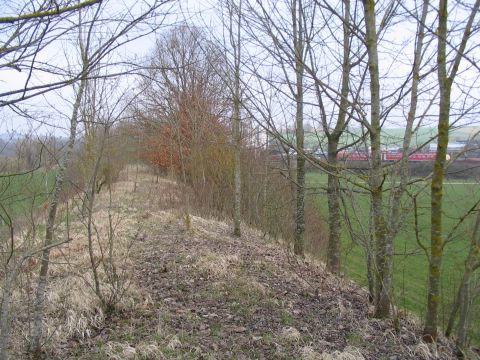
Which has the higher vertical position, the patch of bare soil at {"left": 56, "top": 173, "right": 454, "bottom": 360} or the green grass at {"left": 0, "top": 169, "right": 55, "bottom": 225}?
the green grass at {"left": 0, "top": 169, "right": 55, "bottom": 225}

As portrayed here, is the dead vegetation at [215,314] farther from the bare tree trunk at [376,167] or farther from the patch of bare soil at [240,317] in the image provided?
the bare tree trunk at [376,167]

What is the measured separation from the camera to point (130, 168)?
22.3 m

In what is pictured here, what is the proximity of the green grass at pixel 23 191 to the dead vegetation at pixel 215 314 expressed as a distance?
615 millimetres

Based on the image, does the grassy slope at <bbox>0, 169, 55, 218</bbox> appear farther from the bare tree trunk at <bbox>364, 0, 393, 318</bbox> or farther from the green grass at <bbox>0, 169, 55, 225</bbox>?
the bare tree trunk at <bbox>364, 0, 393, 318</bbox>

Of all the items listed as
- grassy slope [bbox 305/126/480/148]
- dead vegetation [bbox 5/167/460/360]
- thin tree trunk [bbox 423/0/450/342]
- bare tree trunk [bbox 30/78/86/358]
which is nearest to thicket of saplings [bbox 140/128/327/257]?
dead vegetation [bbox 5/167/460/360]

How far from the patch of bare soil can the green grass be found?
1317 millimetres

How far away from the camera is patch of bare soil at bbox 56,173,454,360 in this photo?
3.84m

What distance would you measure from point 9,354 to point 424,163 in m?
4.51

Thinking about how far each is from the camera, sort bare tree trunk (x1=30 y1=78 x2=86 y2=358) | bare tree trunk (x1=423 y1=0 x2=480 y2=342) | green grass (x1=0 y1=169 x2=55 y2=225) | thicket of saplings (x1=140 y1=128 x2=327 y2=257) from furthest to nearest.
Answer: thicket of saplings (x1=140 y1=128 x2=327 y2=257) < green grass (x1=0 y1=169 x2=55 y2=225) < bare tree trunk (x1=423 y1=0 x2=480 y2=342) < bare tree trunk (x1=30 y1=78 x2=86 y2=358)

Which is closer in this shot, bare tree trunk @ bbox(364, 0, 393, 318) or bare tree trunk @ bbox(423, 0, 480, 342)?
bare tree trunk @ bbox(423, 0, 480, 342)

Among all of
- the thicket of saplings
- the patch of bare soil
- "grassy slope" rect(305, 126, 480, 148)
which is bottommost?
the patch of bare soil

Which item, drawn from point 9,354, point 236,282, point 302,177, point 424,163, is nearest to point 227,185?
point 302,177

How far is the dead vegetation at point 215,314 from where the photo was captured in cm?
385

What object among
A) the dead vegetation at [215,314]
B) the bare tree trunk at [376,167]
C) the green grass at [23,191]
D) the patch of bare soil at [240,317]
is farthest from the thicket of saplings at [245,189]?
the green grass at [23,191]
